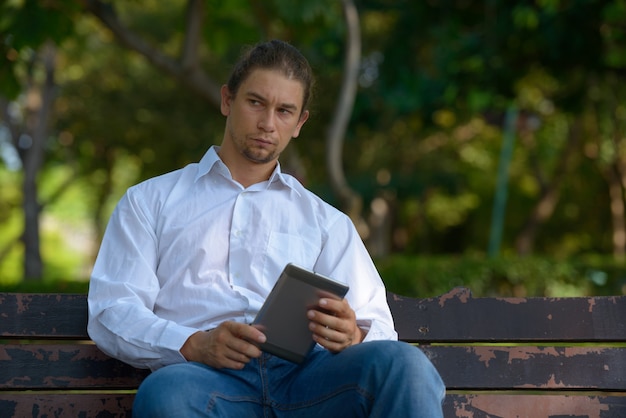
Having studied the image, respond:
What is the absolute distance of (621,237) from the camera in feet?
91.7

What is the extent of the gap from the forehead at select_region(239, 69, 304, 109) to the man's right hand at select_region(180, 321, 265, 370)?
0.90 metres

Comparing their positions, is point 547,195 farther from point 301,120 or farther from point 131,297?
point 131,297

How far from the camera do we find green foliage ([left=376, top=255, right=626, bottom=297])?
467 inches

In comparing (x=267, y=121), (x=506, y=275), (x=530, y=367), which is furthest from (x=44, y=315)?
(x=506, y=275)

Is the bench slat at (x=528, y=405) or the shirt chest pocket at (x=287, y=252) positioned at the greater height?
the shirt chest pocket at (x=287, y=252)

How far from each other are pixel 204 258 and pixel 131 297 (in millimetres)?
329

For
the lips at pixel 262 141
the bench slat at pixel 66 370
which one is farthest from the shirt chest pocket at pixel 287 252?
the bench slat at pixel 66 370

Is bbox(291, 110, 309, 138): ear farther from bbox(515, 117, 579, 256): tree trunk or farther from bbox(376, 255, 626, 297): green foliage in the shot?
bbox(515, 117, 579, 256): tree trunk

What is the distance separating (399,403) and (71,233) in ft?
147

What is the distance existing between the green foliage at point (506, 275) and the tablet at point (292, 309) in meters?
7.81

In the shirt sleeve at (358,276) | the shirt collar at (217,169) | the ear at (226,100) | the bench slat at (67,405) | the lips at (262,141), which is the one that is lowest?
the bench slat at (67,405)

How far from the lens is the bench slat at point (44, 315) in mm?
3787

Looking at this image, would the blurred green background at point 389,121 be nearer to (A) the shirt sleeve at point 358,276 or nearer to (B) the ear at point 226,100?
(B) the ear at point 226,100

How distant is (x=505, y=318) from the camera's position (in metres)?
3.98
